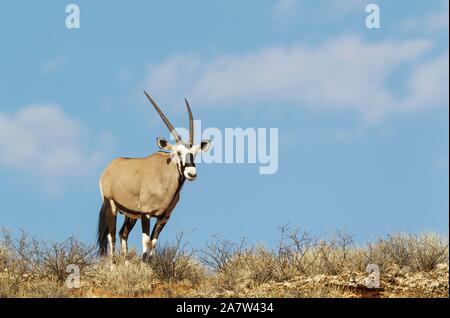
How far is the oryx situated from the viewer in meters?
14.6

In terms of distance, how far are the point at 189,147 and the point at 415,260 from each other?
4.83m

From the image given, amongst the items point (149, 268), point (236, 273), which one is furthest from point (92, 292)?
point (236, 273)

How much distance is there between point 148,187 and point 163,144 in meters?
0.91

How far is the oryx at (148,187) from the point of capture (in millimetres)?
14555

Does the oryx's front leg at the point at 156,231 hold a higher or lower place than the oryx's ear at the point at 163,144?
lower

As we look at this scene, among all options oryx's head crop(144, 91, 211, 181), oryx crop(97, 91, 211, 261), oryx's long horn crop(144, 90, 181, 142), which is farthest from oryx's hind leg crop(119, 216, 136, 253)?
oryx's long horn crop(144, 90, 181, 142)

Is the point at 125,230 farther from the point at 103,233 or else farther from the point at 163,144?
the point at 163,144

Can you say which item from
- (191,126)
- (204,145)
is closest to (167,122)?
(191,126)

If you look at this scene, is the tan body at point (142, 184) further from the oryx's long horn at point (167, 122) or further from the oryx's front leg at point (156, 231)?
the oryx's long horn at point (167, 122)

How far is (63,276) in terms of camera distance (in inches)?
567

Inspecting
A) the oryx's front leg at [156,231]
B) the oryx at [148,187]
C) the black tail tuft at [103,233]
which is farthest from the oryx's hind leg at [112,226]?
the oryx's front leg at [156,231]

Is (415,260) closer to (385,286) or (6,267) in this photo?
(385,286)

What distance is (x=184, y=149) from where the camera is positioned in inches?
564
